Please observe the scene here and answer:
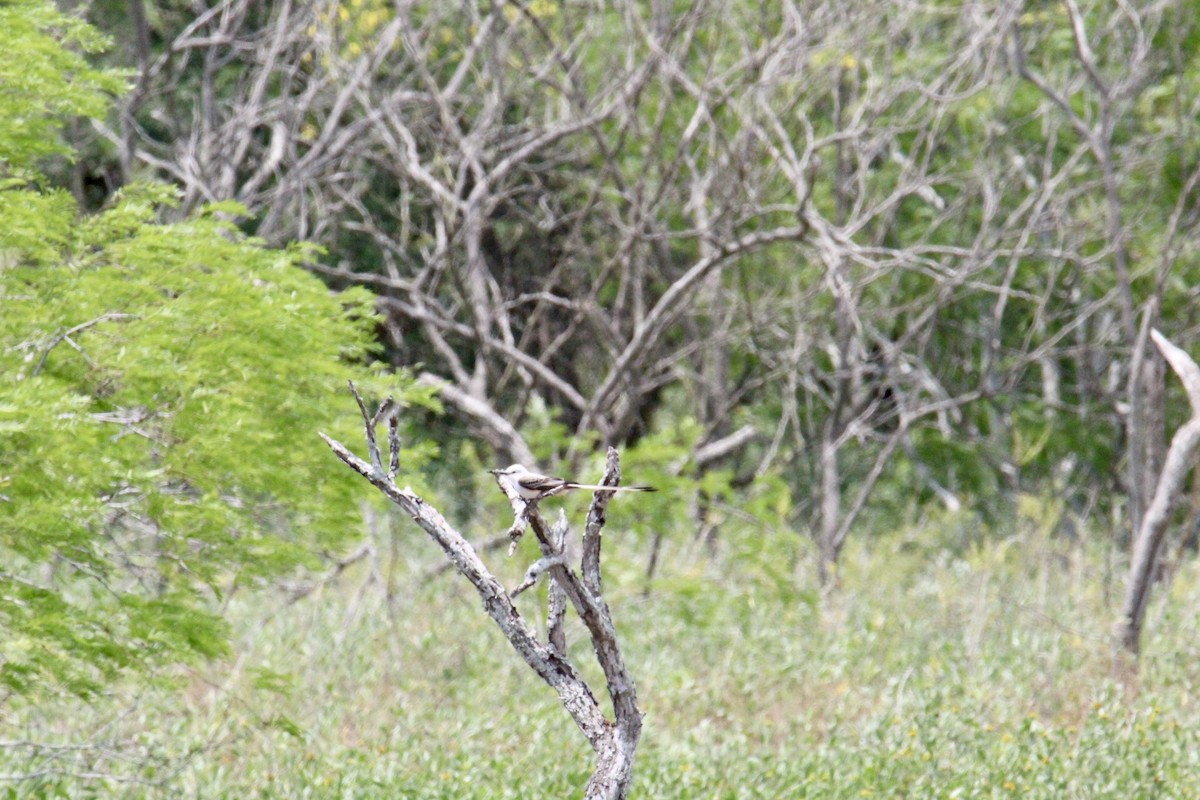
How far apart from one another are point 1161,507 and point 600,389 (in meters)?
3.87

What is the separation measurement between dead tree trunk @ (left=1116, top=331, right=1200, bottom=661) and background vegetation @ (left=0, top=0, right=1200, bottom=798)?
269 mm

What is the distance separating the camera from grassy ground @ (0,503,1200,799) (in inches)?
236

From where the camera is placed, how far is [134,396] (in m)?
4.69

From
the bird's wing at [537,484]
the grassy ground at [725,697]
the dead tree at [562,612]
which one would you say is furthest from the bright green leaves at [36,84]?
the bird's wing at [537,484]

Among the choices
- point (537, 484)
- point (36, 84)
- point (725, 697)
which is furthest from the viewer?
point (725, 697)

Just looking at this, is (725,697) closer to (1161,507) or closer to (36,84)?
(1161,507)

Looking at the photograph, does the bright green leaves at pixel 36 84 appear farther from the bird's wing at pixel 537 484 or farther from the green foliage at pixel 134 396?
the bird's wing at pixel 537 484

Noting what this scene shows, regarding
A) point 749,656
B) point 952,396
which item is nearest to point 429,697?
point 749,656

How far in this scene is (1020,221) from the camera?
39.9 feet

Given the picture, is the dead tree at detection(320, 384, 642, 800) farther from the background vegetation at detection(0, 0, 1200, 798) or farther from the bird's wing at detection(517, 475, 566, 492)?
the background vegetation at detection(0, 0, 1200, 798)

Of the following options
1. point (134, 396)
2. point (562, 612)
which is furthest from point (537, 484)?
point (134, 396)

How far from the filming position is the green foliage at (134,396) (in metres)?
4.42

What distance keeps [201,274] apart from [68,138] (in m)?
7.77

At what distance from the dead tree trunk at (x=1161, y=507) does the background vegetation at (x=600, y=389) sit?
0.88 ft
